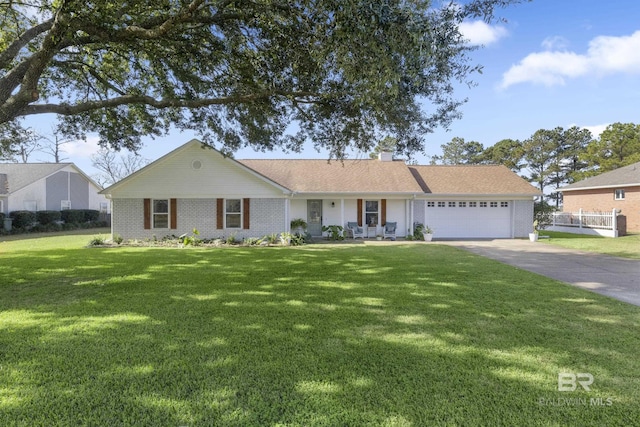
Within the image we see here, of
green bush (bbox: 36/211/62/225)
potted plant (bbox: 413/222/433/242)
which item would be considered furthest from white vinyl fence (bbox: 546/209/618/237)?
green bush (bbox: 36/211/62/225)

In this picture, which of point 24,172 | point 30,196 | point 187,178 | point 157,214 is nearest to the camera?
point 187,178

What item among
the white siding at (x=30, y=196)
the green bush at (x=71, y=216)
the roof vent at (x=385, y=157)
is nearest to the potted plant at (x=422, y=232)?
the roof vent at (x=385, y=157)

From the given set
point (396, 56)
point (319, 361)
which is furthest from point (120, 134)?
point (319, 361)

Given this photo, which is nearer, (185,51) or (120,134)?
(185,51)

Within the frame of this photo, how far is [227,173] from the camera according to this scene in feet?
54.9

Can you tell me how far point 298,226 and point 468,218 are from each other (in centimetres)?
994

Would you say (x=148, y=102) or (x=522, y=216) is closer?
(x=148, y=102)

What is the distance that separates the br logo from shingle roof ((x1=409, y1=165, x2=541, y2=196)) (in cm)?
1645

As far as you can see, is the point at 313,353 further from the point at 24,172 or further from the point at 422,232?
the point at 24,172

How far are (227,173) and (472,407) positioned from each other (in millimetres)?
15415

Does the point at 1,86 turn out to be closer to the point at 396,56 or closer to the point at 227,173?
the point at 396,56

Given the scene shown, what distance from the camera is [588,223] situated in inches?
853

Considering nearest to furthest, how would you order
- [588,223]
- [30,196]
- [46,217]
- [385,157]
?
[588,223]
[385,157]
[46,217]
[30,196]

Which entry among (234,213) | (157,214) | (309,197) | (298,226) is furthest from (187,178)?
(309,197)
